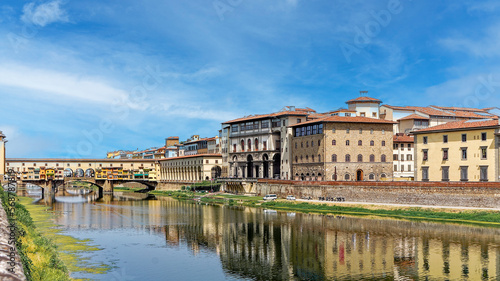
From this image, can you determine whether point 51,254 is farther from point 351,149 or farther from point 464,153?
point 351,149

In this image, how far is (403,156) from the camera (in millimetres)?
→ 100875

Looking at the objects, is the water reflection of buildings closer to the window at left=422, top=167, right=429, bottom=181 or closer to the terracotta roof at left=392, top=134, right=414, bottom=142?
the window at left=422, top=167, right=429, bottom=181

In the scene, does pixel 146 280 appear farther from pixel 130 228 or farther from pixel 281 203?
pixel 281 203

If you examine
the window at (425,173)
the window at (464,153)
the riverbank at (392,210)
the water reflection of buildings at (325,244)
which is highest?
the window at (464,153)

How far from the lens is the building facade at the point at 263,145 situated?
3917 inches

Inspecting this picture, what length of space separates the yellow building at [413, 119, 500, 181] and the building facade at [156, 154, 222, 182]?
63429 millimetres

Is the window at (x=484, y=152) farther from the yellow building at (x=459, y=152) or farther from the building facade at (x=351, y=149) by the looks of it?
the building facade at (x=351, y=149)

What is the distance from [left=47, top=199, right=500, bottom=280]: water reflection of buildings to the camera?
3488 centimetres

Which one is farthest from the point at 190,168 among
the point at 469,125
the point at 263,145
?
the point at 469,125

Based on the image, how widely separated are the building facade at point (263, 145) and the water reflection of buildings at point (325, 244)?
33.0 meters

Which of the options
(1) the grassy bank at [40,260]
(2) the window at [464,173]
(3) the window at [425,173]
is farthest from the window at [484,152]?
(1) the grassy bank at [40,260]

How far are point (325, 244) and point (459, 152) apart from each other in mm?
32043

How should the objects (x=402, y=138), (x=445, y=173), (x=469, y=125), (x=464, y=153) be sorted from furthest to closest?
(x=402, y=138)
(x=445, y=173)
(x=464, y=153)
(x=469, y=125)

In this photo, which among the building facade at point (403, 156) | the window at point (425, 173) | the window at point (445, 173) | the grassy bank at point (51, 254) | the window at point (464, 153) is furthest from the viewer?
the building facade at point (403, 156)
